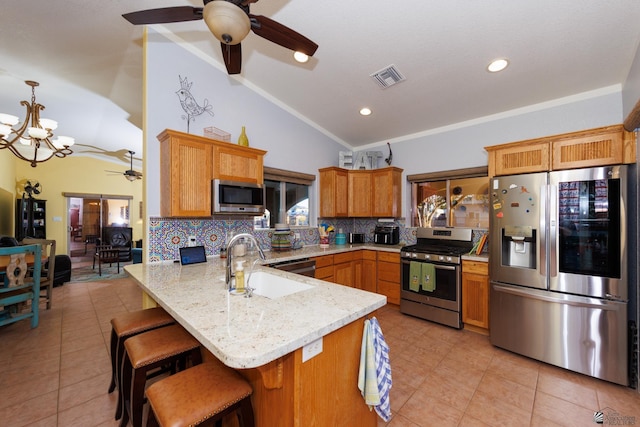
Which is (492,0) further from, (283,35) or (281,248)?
(281,248)

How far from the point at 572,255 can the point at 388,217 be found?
7.52ft

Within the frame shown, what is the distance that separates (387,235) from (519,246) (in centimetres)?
185

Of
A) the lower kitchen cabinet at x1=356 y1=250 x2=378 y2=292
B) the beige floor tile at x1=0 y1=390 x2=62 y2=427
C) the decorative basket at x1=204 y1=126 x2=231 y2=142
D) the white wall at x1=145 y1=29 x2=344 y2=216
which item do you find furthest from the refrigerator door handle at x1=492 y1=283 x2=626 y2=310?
the beige floor tile at x1=0 y1=390 x2=62 y2=427

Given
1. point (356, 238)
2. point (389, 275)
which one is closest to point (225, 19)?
point (389, 275)

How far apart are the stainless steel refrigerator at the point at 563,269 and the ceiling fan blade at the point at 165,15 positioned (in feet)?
9.90

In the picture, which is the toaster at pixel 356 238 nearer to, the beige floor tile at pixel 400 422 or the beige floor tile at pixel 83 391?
the beige floor tile at pixel 400 422

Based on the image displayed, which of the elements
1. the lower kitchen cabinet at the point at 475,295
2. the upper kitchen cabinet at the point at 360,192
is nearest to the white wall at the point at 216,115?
the upper kitchen cabinet at the point at 360,192

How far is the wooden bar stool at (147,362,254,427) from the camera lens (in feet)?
3.16

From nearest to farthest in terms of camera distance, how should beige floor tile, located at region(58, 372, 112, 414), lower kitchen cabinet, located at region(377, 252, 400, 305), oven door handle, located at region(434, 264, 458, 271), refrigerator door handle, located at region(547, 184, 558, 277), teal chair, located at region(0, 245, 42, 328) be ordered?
beige floor tile, located at region(58, 372, 112, 414) → refrigerator door handle, located at region(547, 184, 558, 277) → teal chair, located at region(0, 245, 42, 328) → oven door handle, located at region(434, 264, 458, 271) → lower kitchen cabinet, located at region(377, 252, 400, 305)

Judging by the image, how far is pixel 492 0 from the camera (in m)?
1.88

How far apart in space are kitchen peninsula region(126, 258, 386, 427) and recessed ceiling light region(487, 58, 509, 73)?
2.55m

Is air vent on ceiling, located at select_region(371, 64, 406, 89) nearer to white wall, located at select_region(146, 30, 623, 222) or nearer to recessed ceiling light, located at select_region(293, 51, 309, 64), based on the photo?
recessed ceiling light, located at select_region(293, 51, 309, 64)

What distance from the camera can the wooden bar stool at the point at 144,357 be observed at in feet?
4.36

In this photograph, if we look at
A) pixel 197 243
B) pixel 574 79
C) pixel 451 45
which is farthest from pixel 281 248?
pixel 574 79
